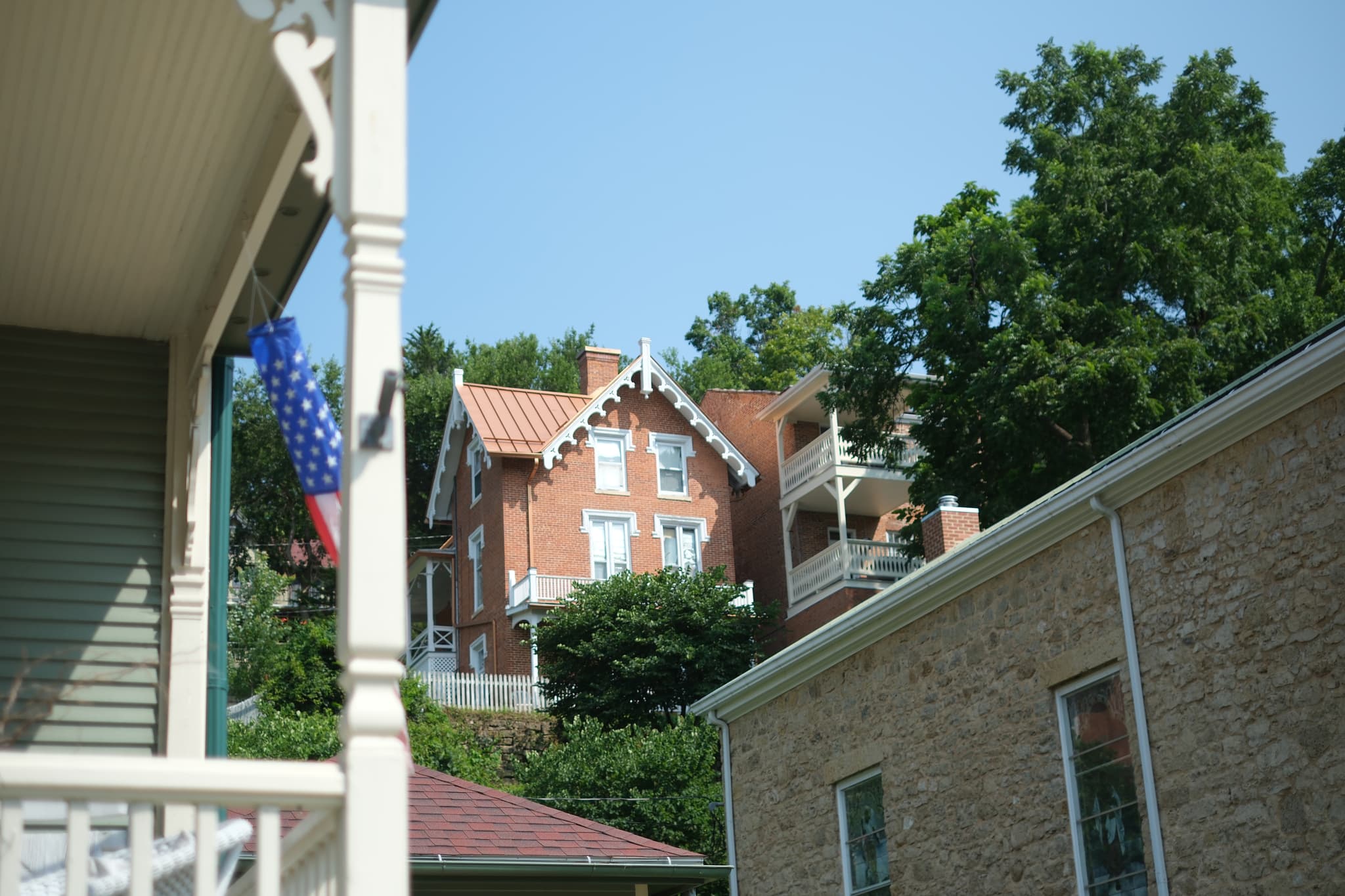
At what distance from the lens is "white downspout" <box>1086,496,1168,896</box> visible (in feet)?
35.3

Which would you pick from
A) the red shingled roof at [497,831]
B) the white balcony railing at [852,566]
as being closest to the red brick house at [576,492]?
the white balcony railing at [852,566]

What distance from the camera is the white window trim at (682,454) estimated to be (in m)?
36.3

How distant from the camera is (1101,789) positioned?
1156 cm

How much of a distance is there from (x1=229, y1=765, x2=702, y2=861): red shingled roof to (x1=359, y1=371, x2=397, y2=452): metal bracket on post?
7.99m

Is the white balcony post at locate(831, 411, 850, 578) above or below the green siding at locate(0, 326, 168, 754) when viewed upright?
above

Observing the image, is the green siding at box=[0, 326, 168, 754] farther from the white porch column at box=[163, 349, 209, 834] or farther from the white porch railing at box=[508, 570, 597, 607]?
the white porch railing at box=[508, 570, 597, 607]

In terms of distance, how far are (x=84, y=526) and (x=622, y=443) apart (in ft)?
96.8

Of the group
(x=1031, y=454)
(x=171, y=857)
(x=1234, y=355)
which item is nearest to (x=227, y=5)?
(x=171, y=857)

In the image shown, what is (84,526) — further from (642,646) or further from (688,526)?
(688,526)

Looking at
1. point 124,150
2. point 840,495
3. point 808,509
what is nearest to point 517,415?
point 808,509

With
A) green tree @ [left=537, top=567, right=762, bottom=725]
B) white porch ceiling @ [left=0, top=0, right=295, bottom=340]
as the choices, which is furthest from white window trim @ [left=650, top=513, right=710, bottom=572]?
white porch ceiling @ [left=0, top=0, right=295, bottom=340]

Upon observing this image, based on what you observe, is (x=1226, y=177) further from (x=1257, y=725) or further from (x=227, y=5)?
(x=227, y=5)

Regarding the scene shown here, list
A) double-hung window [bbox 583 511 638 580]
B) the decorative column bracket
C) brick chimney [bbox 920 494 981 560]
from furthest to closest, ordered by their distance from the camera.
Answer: double-hung window [bbox 583 511 638 580]
brick chimney [bbox 920 494 981 560]
the decorative column bracket

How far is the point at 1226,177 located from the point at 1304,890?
21245 mm
